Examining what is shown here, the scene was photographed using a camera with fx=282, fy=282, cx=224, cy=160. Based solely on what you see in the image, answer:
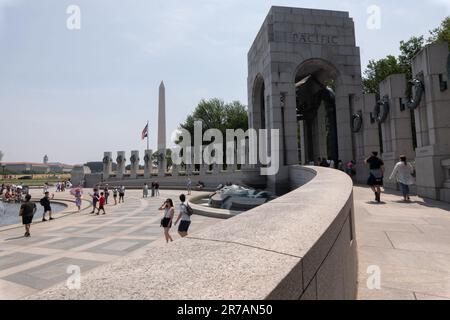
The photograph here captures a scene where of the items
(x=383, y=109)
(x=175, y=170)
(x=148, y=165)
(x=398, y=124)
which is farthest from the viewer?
(x=148, y=165)

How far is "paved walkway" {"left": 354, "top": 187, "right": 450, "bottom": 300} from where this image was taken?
357cm

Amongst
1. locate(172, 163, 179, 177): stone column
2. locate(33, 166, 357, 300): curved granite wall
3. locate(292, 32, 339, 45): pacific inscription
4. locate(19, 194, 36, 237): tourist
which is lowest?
locate(19, 194, 36, 237): tourist

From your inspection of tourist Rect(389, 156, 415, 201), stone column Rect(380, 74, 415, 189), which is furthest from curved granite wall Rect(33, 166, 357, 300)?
stone column Rect(380, 74, 415, 189)

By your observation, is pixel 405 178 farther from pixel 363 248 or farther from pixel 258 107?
pixel 258 107

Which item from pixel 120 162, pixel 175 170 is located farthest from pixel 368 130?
pixel 120 162

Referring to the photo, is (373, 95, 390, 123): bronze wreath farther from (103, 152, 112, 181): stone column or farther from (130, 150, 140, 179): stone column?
(103, 152, 112, 181): stone column

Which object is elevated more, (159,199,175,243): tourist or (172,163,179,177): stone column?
(172,163,179,177): stone column

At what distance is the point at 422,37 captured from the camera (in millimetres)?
32750

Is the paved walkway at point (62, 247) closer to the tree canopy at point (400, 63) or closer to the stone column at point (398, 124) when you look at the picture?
the stone column at point (398, 124)

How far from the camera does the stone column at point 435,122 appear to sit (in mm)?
10266

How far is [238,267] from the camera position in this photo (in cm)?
155

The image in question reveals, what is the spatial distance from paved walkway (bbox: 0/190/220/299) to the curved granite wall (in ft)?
10.2

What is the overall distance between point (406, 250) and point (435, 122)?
7923 millimetres
